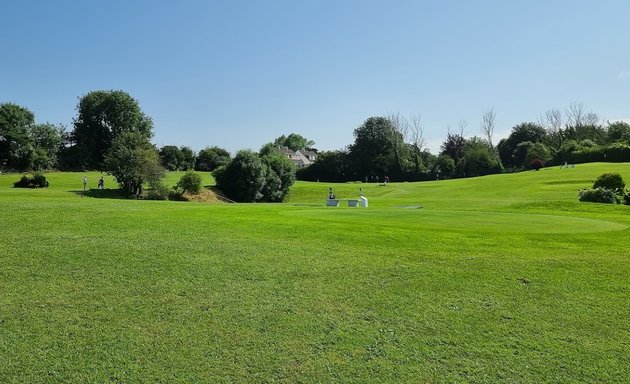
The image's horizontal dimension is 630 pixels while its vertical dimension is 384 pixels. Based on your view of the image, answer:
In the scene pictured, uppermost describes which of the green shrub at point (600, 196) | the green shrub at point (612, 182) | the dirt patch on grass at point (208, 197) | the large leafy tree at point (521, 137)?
the large leafy tree at point (521, 137)

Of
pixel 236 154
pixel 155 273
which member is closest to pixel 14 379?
pixel 155 273

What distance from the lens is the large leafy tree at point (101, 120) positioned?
8900 cm

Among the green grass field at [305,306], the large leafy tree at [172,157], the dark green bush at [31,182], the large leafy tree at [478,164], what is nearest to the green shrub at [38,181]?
the dark green bush at [31,182]

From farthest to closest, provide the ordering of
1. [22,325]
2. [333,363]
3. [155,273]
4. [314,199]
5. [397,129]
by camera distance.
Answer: [397,129], [314,199], [155,273], [22,325], [333,363]

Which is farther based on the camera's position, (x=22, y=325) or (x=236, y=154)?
(x=236, y=154)

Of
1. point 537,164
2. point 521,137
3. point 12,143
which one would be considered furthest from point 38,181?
point 521,137

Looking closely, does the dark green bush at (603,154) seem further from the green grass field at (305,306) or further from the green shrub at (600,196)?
the green grass field at (305,306)

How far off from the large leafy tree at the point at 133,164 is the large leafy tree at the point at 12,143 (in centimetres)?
4132

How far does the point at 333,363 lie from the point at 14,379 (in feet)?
10.7

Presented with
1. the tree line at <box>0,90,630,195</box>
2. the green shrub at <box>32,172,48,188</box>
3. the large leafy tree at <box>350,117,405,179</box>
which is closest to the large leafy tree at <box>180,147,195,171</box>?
the tree line at <box>0,90,630,195</box>

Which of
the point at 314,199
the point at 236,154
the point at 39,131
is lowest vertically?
the point at 314,199

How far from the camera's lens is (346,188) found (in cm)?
6228

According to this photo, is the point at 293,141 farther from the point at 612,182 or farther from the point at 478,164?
the point at 612,182

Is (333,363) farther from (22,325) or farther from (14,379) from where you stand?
(22,325)
